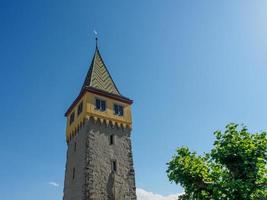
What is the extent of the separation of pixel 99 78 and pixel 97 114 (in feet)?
19.3

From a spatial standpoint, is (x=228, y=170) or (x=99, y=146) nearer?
(x=228, y=170)

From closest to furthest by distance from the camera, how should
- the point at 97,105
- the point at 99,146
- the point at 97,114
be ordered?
the point at 99,146, the point at 97,114, the point at 97,105

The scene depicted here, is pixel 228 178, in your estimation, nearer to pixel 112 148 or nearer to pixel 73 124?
pixel 112 148

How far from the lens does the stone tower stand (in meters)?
22.2

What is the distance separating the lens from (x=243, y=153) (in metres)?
13.8

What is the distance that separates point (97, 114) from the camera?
25.0 meters

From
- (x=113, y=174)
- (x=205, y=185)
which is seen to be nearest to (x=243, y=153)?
(x=205, y=185)

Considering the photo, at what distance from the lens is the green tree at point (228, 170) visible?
43.3 ft

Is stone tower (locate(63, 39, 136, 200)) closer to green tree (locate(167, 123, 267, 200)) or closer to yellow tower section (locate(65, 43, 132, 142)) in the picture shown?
yellow tower section (locate(65, 43, 132, 142))

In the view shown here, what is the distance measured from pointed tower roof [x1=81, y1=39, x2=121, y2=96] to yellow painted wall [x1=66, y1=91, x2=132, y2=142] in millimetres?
1170

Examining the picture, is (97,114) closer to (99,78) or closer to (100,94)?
(100,94)

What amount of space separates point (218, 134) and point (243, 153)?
5.72 feet

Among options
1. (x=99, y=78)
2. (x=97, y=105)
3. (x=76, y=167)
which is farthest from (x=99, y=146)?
(x=99, y=78)

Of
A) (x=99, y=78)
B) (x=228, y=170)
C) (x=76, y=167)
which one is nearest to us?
(x=228, y=170)
